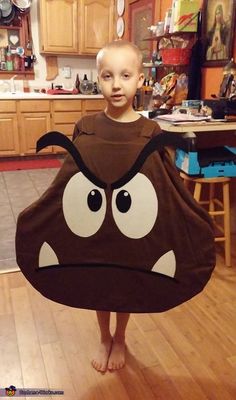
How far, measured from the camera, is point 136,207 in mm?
984

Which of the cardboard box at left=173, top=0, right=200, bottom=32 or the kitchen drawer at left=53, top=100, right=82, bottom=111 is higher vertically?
the cardboard box at left=173, top=0, right=200, bottom=32

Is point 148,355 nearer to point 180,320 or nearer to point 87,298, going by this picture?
point 180,320

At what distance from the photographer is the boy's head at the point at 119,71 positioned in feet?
2.92

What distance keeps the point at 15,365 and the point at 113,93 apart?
1.13 m

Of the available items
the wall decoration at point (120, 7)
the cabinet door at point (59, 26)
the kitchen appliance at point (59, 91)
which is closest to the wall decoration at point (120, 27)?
the wall decoration at point (120, 7)

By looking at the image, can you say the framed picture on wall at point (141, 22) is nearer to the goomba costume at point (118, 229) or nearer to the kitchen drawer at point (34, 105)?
the kitchen drawer at point (34, 105)

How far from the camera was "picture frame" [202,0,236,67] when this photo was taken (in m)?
2.31

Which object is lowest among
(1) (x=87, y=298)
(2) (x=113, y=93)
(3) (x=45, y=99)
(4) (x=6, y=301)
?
(4) (x=6, y=301)

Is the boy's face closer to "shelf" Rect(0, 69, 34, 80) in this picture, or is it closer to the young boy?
the young boy

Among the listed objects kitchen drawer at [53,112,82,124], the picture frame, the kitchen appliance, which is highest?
the picture frame

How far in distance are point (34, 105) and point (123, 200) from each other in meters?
3.69

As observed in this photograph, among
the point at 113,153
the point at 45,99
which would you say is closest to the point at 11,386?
the point at 113,153

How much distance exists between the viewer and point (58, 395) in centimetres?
127

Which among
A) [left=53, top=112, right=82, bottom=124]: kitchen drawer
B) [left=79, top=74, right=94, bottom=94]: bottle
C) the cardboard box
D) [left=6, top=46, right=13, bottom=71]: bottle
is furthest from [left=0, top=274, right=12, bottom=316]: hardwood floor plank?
[left=6, top=46, right=13, bottom=71]: bottle
